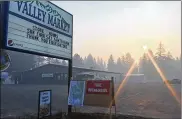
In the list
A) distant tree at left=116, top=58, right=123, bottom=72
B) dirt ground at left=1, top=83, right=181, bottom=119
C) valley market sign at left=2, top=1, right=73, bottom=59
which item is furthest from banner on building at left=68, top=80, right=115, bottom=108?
distant tree at left=116, top=58, right=123, bottom=72

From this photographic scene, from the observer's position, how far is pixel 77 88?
397 inches

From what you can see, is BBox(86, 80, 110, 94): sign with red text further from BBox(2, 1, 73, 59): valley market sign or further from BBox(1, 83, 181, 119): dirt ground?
BBox(1, 83, 181, 119): dirt ground

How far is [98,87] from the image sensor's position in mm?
9562

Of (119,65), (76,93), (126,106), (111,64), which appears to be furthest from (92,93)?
(111,64)

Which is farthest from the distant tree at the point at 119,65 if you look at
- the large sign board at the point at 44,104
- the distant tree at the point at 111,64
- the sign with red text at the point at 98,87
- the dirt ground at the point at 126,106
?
the large sign board at the point at 44,104

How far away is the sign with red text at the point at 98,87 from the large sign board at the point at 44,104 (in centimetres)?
168

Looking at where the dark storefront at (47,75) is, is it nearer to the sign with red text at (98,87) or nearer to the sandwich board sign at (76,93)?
the sandwich board sign at (76,93)

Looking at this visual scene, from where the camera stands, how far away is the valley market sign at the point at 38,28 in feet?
25.3

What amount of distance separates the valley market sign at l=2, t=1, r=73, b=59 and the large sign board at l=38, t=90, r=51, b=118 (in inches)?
62.4

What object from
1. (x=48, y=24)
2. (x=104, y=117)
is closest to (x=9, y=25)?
(x=48, y=24)

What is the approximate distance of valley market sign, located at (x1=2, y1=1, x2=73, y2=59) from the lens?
25.3 feet

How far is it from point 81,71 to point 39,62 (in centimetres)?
6885

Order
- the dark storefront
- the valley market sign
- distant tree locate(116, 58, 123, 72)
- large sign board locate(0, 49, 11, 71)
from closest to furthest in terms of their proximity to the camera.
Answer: large sign board locate(0, 49, 11, 71), the valley market sign, the dark storefront, distant tree locate(116, 58, 123, 72)

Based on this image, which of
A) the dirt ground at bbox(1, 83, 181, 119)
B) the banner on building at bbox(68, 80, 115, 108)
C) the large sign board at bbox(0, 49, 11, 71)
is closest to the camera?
the large sign board at bbox(0, 49, 11, 71)
